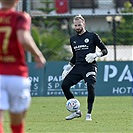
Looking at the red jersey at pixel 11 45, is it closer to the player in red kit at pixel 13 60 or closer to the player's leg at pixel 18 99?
the player in red kit at pixel 13 60

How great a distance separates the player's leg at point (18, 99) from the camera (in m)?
7.38

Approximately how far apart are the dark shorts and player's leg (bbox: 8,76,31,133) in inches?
234

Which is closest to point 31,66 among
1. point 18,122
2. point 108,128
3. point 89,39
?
point 89,39

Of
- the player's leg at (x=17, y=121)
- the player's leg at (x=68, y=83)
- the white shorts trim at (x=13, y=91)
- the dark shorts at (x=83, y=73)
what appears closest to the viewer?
the white shorts trim at (x=13, y=91)

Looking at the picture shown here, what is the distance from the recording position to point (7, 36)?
7.43 m

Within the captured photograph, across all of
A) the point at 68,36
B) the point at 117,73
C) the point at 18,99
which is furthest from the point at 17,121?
the point at 68,36

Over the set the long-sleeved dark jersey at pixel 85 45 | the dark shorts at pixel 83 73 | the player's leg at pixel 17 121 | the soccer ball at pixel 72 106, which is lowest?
the soccer ball at pixel 72 106

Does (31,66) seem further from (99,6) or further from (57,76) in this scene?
(99,6)

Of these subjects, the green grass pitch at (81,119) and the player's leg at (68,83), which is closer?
the green grass pitch at (81,119)

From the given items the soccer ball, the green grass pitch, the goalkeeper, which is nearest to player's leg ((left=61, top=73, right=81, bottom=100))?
the goalkeeper

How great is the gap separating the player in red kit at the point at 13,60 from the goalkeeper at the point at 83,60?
596cm

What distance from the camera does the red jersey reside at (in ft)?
24.4

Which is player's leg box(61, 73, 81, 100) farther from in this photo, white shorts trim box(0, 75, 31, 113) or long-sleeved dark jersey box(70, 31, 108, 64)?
white shorts trim box(0, 75, 31, 113)

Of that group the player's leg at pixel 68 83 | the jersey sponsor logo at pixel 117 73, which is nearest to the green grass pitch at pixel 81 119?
the player's leg at pixel 68 83
